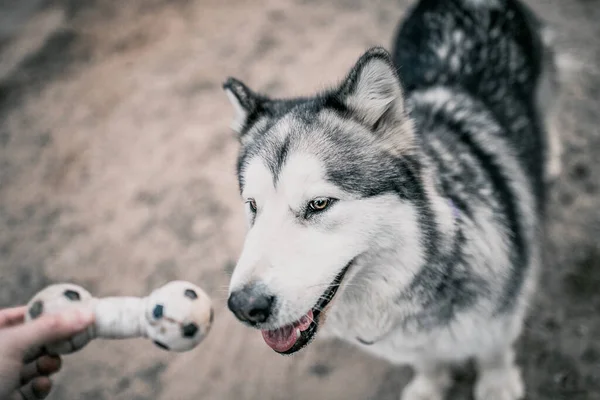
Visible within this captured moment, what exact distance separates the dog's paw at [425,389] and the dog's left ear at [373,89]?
5.19 ft

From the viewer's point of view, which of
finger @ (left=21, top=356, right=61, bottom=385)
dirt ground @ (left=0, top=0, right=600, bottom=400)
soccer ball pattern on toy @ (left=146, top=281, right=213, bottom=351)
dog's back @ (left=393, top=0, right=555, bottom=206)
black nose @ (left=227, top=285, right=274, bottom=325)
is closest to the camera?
black nose @ (left=227, top=285, right=274, bottom=325)

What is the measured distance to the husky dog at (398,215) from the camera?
5.24ft

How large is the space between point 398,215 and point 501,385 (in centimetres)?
146

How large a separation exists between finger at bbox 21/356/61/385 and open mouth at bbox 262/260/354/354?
110 cm

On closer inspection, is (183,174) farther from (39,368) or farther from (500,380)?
(500,380)

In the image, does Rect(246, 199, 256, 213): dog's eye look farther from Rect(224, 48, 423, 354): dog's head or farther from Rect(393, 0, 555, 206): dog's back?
Rect(393, 0, 555, 206): dog's back

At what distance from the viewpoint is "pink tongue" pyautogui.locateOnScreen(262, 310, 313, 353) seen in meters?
1.67

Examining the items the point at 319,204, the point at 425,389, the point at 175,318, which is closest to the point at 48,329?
the point at 175,318

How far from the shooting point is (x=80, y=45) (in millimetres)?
5039

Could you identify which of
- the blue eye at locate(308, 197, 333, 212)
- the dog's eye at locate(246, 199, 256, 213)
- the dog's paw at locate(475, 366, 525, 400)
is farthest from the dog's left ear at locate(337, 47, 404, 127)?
the dog's paw at locate(475, 366, 525, 400)

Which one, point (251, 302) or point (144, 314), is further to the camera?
point (144, 314)

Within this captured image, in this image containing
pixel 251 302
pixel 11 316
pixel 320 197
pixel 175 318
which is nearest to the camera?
pixel 251 302

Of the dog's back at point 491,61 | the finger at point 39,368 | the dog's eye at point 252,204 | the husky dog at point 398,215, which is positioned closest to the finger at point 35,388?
the finger at point 39,368

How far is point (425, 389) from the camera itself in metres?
2.58
